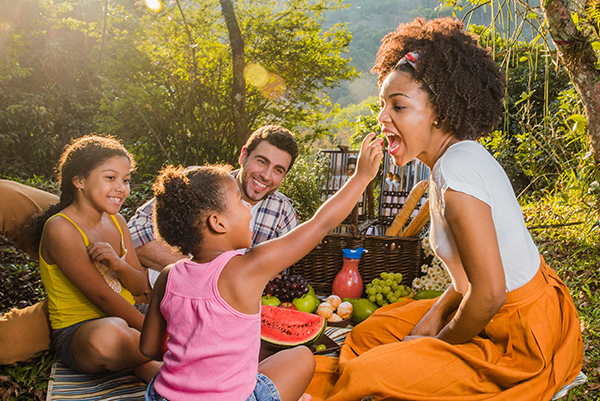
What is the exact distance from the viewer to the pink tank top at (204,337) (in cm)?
144

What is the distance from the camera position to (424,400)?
5.47 ft

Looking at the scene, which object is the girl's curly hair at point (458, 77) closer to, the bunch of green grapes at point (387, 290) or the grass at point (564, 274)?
the bunch of green grapes at point (387, 290)

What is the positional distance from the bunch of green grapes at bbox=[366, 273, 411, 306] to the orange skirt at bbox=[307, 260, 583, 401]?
1371mm

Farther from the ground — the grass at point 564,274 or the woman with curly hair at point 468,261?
the woman with curly hair at point 468,261

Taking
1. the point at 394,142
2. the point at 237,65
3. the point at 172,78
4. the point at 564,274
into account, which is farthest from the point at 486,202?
the point at 172,78

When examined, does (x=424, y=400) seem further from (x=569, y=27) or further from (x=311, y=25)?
(x=311, y=25)

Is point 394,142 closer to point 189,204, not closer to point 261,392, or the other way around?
point 189,204

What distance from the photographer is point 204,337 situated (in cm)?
146

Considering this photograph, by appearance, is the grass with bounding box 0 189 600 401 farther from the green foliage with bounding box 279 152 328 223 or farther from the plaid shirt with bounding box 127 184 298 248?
the green foliage with bounding box 279 152 328 223

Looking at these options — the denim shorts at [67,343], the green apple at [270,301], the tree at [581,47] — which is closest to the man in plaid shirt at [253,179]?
the green apple at [270,301]

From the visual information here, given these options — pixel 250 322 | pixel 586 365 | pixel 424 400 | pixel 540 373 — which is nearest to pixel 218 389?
pixel 250 322

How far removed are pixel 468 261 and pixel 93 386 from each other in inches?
83.2

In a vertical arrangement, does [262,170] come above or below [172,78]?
below

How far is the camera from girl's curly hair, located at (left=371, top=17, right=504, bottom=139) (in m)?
1.74
